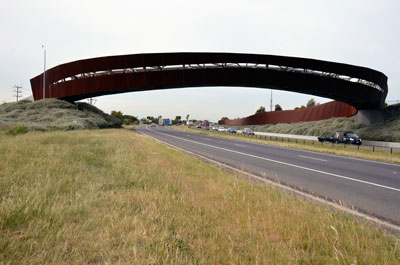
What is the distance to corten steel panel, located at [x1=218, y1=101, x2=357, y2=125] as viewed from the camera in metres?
43.2

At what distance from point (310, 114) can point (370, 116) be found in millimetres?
13902

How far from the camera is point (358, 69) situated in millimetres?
30891

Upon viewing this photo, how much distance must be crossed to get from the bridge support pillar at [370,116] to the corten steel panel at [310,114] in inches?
101

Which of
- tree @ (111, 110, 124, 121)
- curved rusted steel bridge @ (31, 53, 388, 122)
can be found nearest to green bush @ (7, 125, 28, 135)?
curved rusted steel bridge @ (31, 53, 388, 122)

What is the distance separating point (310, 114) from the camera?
50.4 meters

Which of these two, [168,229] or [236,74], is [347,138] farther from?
[168,229]

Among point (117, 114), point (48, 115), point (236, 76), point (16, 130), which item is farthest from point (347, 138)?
point (117, 114)

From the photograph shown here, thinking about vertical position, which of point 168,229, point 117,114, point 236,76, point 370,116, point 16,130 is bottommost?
point 168,229

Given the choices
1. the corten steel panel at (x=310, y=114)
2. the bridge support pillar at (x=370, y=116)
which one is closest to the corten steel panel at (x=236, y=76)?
the bridge support pillar at (x=370, y=116)

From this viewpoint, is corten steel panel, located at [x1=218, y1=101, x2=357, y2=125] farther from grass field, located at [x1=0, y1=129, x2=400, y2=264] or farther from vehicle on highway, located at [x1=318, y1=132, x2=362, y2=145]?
grass field, located at [x1=0, y1=129, x2=400, y2=264]

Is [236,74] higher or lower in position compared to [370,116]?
higher

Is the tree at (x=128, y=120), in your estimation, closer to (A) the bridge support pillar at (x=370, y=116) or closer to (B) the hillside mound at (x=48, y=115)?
(B) the hillside mound at (x=48, y=115)

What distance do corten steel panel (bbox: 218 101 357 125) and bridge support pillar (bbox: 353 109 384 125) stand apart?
2556 millimetres

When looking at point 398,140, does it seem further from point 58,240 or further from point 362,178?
point 58,240
